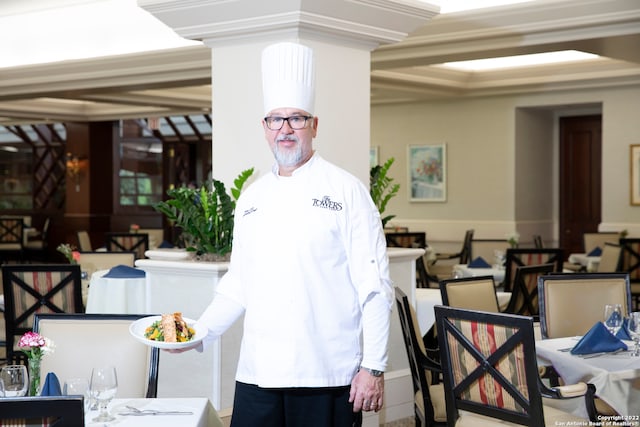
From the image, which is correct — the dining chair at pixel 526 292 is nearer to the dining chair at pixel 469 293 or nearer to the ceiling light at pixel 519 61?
the dining chair at pixel 469 293

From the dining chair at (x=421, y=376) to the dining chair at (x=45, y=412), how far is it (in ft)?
7.54

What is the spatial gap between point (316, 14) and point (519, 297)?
2547 millimetres

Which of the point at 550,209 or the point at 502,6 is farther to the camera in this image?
the point at 550,209

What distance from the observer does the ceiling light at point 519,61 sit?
36.2 ft

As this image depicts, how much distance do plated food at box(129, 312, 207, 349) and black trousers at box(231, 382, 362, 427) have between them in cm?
24

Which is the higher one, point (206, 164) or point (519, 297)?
point (206, 164)

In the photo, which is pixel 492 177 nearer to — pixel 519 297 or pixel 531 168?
pixel 531 168

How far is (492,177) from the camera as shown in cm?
1241

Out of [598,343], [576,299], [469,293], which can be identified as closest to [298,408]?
[598,343]

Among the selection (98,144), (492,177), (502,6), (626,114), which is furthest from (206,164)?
(502,6)

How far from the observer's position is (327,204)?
8.99 ft

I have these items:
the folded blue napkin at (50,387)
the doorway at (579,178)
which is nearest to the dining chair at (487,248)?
the doorway at (579,178)

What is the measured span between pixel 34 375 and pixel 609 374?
225 centimetres

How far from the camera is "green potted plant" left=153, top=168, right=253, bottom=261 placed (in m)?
5.12
